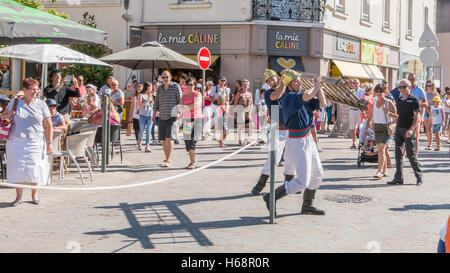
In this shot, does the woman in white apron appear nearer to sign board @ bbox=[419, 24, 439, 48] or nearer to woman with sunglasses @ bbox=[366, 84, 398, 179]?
woman with sunglasses @ bbox=[366, 84, 398, 179]

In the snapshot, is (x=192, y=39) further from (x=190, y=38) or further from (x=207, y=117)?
(x=207, y=117)

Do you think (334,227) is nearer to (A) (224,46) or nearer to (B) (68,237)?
(B) (68,237)

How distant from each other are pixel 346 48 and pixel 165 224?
22.7 metres

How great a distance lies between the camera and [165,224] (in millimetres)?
7055

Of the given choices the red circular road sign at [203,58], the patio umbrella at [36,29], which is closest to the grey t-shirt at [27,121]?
the patio umbrella at [36,29]

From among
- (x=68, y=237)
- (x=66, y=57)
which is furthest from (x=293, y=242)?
(x=66, y=57)

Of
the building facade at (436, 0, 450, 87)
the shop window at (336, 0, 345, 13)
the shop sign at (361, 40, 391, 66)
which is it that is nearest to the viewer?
the shop window at (336, 0, 345, 13)

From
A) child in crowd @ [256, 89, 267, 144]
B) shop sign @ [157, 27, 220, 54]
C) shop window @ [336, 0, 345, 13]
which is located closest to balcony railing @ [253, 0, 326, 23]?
shop sign @ [157, 27, 220, 54]

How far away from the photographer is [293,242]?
620 cm

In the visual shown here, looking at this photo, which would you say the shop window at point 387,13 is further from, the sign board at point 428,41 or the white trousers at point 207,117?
the white trousers at point 207,117

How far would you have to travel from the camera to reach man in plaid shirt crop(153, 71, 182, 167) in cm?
1184

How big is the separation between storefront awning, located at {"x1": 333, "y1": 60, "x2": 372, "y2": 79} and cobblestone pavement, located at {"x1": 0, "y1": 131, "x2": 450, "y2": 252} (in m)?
16.3

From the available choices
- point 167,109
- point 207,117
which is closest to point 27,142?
point 167,109
